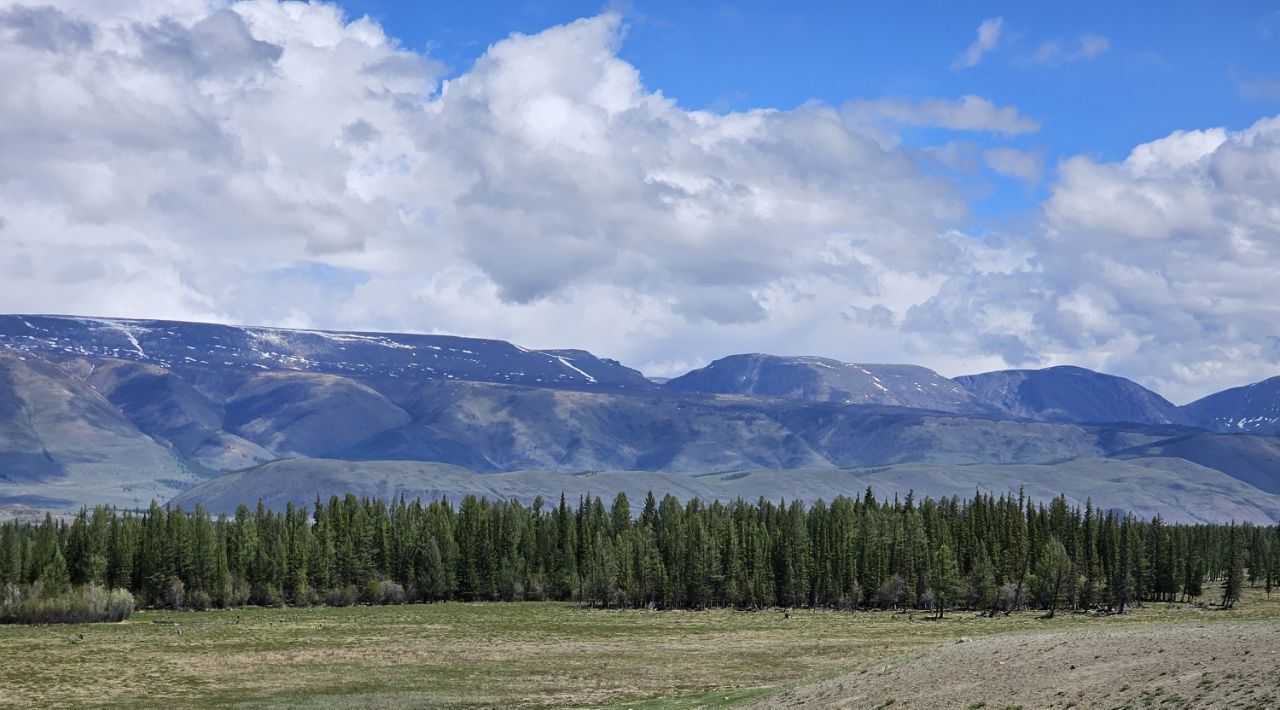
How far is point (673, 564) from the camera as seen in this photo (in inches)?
6890

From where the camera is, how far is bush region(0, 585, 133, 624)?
139 meters

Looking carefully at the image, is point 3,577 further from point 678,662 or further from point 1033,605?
point 1033,605

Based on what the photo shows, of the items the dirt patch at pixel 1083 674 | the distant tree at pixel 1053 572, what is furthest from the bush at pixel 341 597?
the dirt patch at pixel 1083 674

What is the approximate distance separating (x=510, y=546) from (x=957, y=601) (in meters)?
66.9

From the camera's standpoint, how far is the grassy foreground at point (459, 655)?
75.3 meters

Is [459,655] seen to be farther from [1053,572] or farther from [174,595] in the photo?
[1053,572]

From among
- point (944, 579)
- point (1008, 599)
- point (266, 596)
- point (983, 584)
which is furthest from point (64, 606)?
point (1008, 599)

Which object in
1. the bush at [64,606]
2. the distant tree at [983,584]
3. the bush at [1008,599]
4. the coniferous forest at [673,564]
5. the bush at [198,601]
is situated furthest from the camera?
the bush at [198,601]

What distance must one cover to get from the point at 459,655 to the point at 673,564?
79.0 metres

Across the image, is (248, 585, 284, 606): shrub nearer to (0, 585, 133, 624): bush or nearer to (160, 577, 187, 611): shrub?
(160, 577, 187, 611): shrub

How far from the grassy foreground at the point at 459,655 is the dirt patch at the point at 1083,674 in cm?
754

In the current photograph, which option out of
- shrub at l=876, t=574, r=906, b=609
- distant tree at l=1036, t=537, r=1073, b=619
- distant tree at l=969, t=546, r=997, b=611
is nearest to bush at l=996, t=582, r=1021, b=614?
distant tree at l=969, t=546, r=997, b=611

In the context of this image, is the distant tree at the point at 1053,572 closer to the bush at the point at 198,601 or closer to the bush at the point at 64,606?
the bush at the point at 198,601

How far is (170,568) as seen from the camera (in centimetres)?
16488
